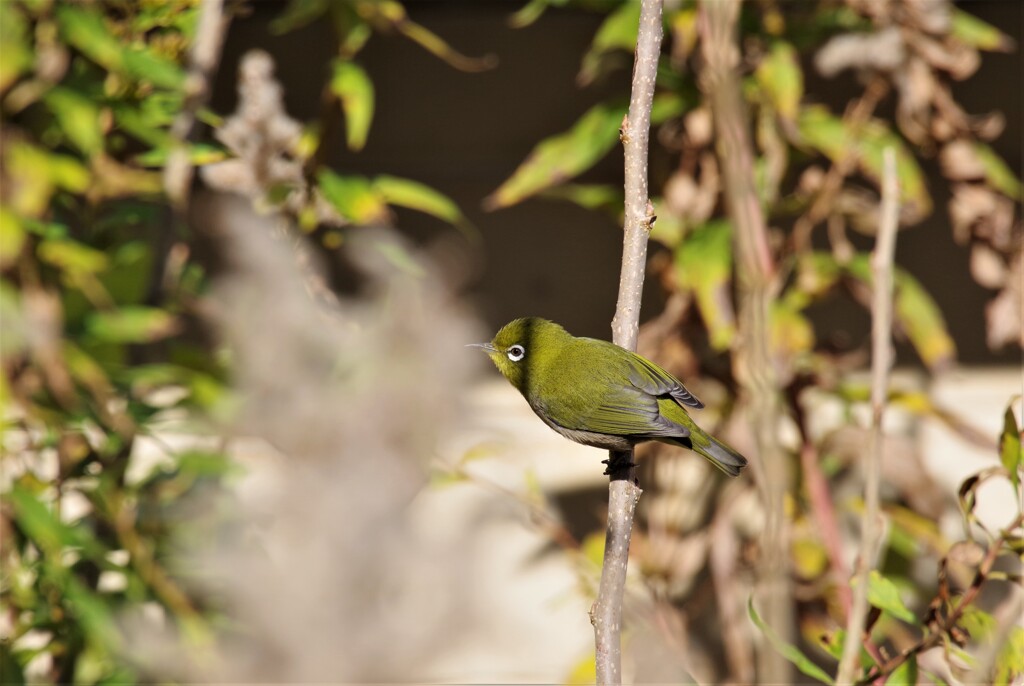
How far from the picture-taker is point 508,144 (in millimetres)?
3178

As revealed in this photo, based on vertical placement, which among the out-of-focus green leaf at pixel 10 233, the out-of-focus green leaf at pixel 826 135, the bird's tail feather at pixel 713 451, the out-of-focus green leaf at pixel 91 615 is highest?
the out-of-focus green leaf at pixel 826 135

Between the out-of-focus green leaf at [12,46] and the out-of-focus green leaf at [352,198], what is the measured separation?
2.22 feet

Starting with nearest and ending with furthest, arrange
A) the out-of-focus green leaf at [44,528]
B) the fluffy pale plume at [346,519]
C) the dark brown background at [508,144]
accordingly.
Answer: the fluffy pale plume at [346,519]
the out-of-focus green leaf at [44,528]
the dark brown background at [508,144]

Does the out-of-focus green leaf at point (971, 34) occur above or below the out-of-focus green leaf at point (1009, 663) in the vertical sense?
above

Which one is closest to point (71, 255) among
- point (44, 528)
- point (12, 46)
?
point (12, 46)

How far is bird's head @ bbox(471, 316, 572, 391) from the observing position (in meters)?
1.19

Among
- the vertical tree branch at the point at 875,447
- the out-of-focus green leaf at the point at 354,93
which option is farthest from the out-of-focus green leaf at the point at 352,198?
the vertical tree branch at the point at 875,447

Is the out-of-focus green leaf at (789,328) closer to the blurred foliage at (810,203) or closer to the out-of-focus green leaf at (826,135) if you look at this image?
the blurred foliage at (810,203)

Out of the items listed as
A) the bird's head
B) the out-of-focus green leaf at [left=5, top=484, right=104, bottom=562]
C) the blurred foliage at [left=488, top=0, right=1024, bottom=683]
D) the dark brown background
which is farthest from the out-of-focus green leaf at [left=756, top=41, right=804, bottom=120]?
the out-of-focus green leaf at [left=5, top=484, right=104, bottom=562]

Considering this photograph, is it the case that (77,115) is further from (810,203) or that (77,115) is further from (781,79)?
(810,203)

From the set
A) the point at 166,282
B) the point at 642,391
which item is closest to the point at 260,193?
the point at 166,282

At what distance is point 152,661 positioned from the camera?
2.16 m

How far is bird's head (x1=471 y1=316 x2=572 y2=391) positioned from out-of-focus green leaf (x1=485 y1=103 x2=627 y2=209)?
108 centimetres

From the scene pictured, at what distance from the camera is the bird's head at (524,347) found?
1.19 meters
